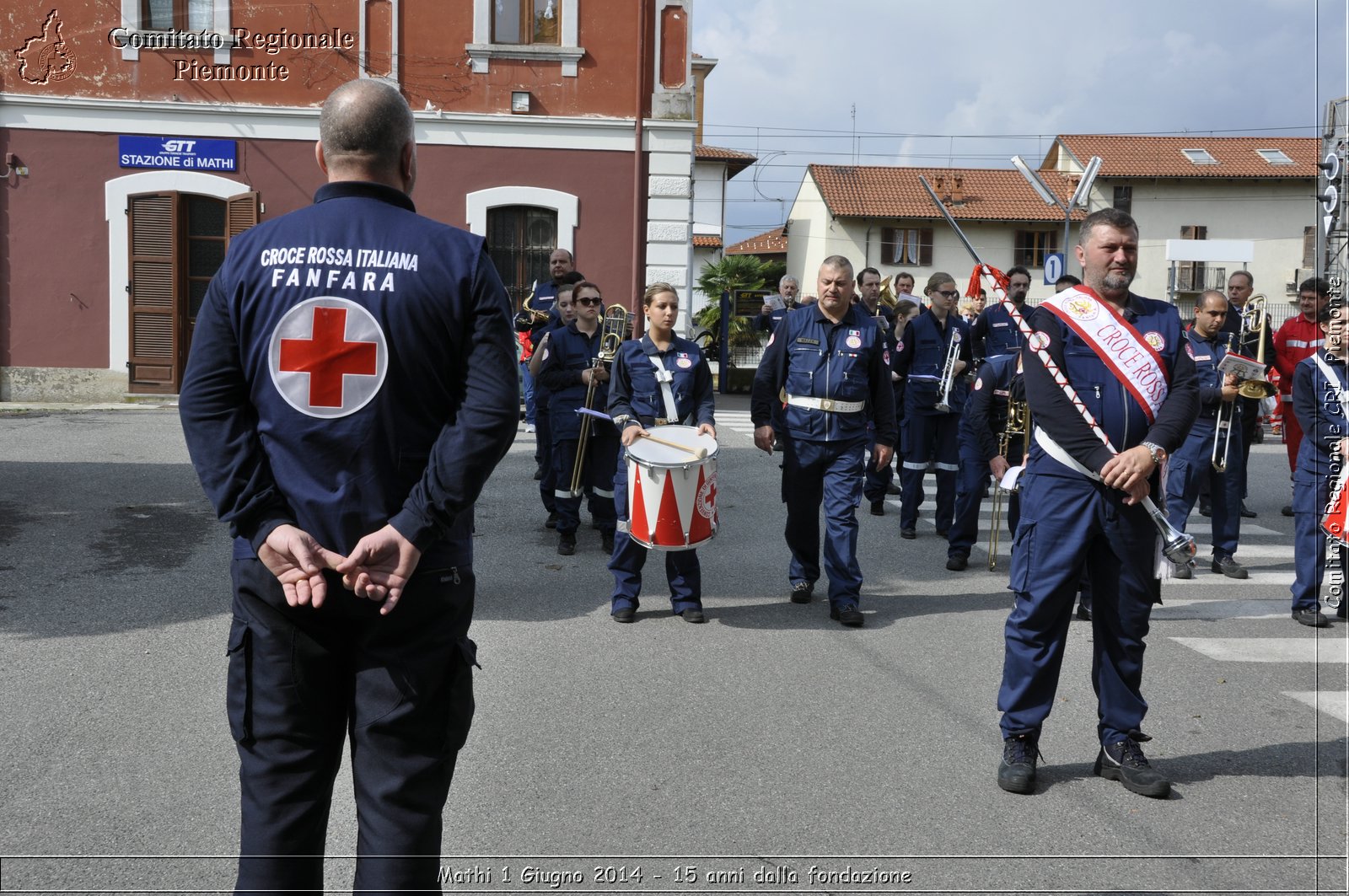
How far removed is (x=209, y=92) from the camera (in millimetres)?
18547

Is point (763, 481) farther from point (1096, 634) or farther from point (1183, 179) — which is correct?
point (1183, 179)

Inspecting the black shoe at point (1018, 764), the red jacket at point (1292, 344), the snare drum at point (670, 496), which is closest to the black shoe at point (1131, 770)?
the black shoe at point (1018, 764)

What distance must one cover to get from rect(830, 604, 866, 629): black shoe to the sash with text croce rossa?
282 cm

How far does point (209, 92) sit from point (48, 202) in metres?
2.88

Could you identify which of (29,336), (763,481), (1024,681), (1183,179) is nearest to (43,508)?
(763,481)

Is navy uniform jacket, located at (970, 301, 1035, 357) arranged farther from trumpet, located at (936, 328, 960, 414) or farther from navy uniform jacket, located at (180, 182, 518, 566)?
navy uniform jacket, located at (180, 182, 518, 566)

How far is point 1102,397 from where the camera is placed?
480 cm

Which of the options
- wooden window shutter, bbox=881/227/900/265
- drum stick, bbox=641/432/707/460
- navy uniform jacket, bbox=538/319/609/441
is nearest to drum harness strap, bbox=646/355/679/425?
drum stick, bbox=641/432/707/460

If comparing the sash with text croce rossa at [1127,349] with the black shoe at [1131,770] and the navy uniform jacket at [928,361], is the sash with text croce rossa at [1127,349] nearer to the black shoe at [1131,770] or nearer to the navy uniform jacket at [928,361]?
the black shoe at [1131,770]

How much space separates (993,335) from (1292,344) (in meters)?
2.77

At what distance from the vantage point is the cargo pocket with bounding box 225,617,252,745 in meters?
2.68

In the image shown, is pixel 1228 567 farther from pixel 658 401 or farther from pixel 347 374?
pixel 347 374

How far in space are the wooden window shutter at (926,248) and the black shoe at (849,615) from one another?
49921mm

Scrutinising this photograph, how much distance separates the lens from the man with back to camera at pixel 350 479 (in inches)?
104
